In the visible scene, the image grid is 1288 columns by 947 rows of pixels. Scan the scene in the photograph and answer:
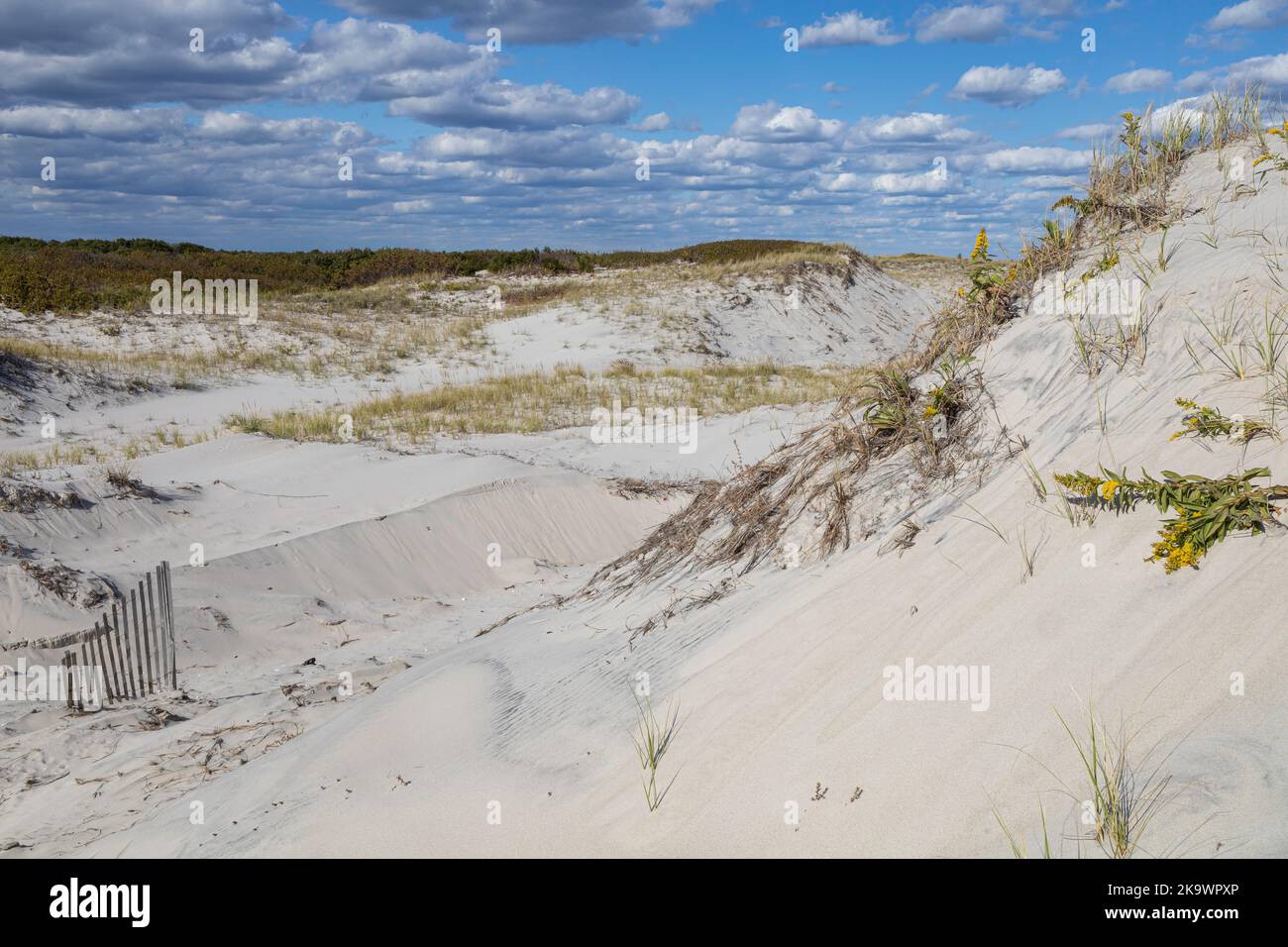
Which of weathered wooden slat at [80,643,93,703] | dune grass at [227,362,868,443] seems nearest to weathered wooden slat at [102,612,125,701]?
weathered wooden slat at [80,643,93,703]

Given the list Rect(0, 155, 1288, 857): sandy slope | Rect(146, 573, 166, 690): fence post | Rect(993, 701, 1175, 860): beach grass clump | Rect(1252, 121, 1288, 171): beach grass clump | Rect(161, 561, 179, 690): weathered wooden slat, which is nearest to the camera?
Rect(993, 701, 1175, 860): beach grass clump

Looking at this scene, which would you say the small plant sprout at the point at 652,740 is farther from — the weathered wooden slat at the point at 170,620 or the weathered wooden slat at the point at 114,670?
the weathered wooden slat at the point at 170,620

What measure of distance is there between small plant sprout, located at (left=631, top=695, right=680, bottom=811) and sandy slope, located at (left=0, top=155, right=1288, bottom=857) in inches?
1.9

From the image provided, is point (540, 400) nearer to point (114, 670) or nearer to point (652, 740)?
point (114, 670)

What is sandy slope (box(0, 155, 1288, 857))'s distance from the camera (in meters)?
2.61

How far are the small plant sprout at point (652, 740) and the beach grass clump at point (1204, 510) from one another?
188cm

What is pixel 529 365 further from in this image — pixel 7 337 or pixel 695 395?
pixel 7 337

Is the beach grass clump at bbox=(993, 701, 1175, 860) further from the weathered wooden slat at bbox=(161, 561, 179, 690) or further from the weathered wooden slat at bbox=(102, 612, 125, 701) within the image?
the weathered wooden slat at bbox=(161, 561, 179, 690)

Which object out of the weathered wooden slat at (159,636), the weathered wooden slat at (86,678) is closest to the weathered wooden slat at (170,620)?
the weathered wooden slat at (159,636)

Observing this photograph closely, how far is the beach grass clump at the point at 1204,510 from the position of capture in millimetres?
3010

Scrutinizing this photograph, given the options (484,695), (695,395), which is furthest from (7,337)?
(484,695)

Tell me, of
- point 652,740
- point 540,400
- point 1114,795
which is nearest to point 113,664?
point 652,740

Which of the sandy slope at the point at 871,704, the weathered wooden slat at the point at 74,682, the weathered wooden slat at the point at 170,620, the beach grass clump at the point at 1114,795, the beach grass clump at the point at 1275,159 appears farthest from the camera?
the weathered wooden slat at the point at 170,620

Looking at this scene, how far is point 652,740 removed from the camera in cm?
332
